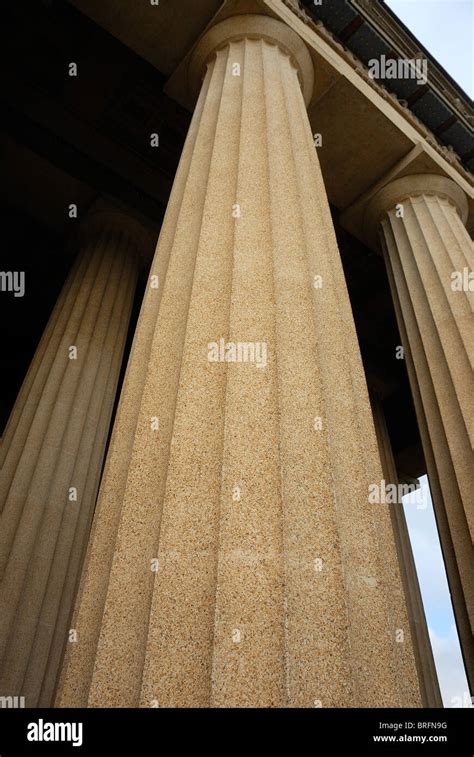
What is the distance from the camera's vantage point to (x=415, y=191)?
13492 millimetres

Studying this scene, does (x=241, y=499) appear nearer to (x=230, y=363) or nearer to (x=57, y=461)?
(x=230, y=363)

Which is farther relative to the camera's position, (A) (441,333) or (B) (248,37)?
(B) (248,37)

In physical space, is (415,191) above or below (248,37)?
above

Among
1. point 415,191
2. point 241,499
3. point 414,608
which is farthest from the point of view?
point 414,608

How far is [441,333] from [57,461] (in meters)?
8.32

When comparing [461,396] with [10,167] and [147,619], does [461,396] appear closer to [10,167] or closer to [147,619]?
[147,619]

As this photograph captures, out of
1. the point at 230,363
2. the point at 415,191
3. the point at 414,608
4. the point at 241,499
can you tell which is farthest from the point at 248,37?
the point at 414,608

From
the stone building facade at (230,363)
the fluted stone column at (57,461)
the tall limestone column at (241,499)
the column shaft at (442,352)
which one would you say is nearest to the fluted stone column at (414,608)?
the stone building facade at (230,363)

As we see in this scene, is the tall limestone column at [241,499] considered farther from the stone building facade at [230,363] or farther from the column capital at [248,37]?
the column capital at [248,37]

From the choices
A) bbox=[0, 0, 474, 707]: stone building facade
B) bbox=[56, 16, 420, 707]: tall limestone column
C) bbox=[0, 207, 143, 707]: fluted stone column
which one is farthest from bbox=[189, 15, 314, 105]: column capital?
bbox=[56, 16, 420, 707]: tall limestone column

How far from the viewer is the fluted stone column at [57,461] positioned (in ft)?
29.1

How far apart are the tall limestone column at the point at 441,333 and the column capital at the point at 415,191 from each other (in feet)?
0.08
